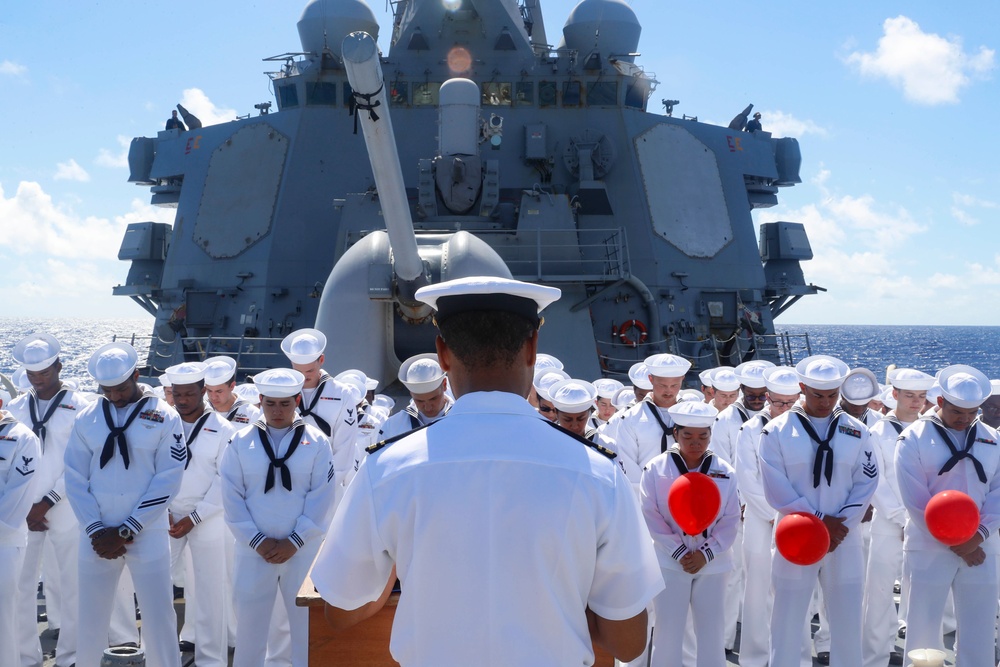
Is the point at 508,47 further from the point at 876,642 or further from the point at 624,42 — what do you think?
the point at 876,642

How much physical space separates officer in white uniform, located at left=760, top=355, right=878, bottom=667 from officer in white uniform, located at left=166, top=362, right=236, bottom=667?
3102mm

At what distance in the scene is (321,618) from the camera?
2178 millimetres

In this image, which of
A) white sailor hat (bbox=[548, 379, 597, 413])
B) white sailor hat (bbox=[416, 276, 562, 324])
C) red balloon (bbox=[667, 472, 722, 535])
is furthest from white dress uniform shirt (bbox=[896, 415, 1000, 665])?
white sailor hat (bbox=[416, 276, 562, 324])

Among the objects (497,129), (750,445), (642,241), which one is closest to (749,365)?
(750,445)

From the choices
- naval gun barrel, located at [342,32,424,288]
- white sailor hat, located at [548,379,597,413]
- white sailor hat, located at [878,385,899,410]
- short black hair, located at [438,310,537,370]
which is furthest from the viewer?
white sailor hat, located at [878,385,899,410]

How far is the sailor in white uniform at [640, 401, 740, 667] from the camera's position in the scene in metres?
4.32

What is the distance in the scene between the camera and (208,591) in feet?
16.9

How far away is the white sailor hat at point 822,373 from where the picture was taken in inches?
170

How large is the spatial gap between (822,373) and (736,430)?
174 cm

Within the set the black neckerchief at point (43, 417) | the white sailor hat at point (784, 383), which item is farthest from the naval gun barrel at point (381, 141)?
the white sailor hat at point (784, 383)

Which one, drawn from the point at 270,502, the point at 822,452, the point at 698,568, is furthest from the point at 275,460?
the point at 822,452

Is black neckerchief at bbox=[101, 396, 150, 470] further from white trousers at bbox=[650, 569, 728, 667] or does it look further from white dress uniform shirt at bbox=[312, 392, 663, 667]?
white dress uniform shirt at bbox=[312, 392, 663, 667]

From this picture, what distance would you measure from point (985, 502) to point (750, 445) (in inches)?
49.2

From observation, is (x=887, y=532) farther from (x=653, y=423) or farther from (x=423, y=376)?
(x=423, y=376)
